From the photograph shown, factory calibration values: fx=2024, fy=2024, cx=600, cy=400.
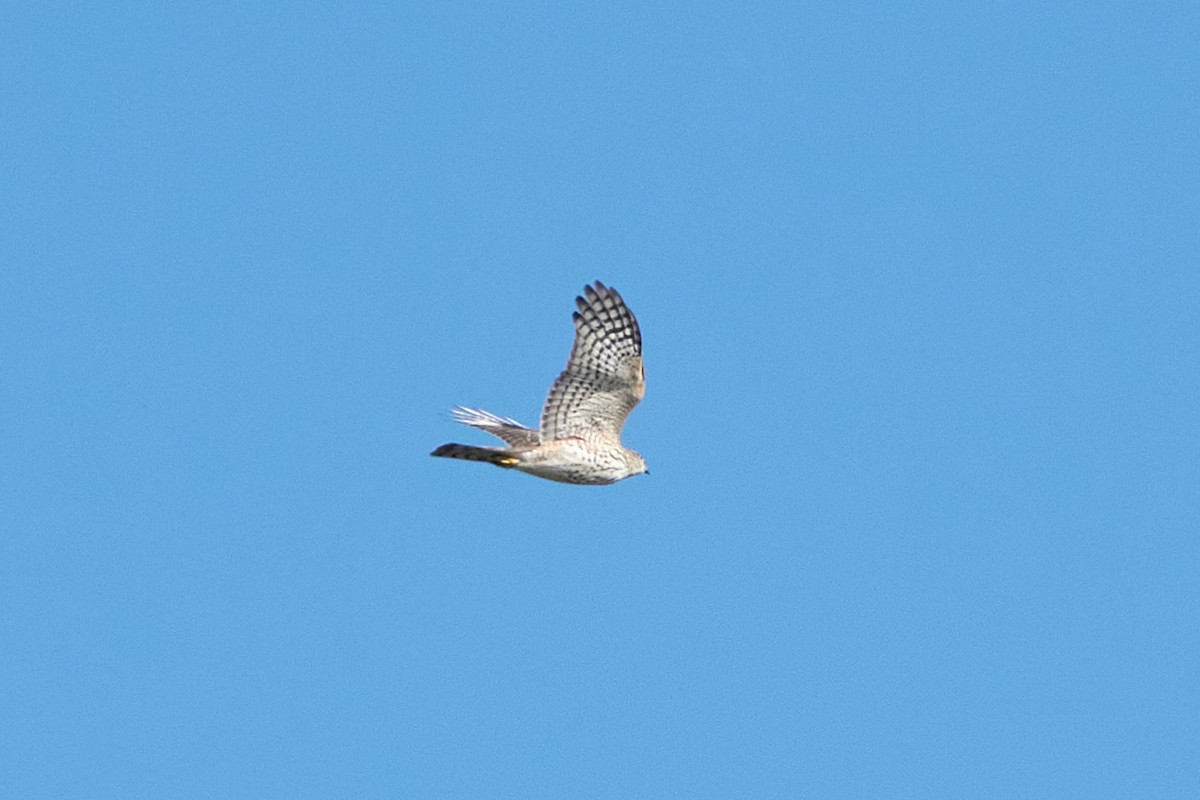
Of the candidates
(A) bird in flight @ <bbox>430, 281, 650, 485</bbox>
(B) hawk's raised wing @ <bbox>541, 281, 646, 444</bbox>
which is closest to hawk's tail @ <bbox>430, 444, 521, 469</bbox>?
(A) bird in flight @ <bbox>430, 281, 650, 485</bbox>

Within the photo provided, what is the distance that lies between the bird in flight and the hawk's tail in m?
0.02

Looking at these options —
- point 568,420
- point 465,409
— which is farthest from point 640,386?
point 465,409

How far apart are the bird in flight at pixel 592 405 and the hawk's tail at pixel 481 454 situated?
2 cm

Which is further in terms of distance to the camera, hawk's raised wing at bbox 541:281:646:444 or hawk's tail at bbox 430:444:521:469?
hawk's raised wing at bbox 541:281:646:444

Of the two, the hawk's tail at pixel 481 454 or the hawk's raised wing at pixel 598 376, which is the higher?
the hawk's raised wing at pixel 598 376

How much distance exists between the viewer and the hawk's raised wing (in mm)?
22609

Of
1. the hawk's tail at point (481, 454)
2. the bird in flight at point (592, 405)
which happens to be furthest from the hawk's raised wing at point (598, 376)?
the hawk's tail at point (481, 454)

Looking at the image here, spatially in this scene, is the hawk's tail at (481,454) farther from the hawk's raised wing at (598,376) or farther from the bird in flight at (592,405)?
the hawk's raised wing at (598,376)

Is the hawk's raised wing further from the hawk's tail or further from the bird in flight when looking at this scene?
the hawk's tail

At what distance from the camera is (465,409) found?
26.8 metres

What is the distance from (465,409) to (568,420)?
387 centimetres

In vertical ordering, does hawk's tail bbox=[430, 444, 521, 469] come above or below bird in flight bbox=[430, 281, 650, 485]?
below

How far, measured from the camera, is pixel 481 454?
21.9m

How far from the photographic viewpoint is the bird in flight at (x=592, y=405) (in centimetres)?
2262
